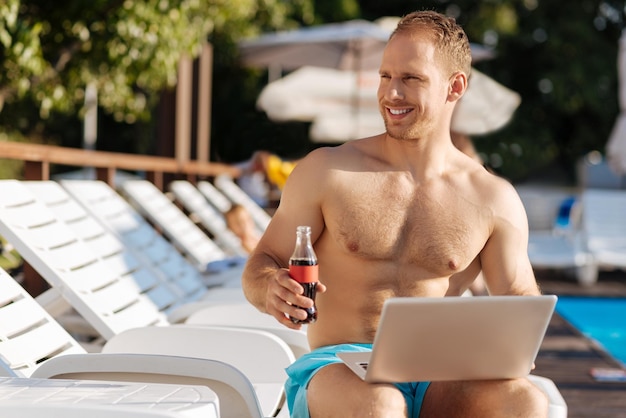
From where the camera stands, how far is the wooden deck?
16.0 feet

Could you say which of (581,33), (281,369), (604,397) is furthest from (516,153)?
(281,369)

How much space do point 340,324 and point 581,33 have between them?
21118 mm

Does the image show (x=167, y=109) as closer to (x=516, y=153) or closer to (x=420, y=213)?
(x=420, y=213)

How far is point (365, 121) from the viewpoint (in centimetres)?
1330

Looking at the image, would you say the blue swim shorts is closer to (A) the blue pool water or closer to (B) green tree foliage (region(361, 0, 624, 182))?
(A) the blue pool water

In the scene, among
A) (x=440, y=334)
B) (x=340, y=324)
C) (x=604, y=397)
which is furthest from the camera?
(x=604, y=397)

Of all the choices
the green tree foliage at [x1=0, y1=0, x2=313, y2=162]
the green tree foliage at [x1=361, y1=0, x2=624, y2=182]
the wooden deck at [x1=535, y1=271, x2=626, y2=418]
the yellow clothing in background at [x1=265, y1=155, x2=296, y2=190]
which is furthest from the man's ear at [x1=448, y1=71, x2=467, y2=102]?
the green tree foliage at [x1=361, y1=0, x2=624, y2=182]

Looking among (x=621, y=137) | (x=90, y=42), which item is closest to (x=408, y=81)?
(x=90, y=42)

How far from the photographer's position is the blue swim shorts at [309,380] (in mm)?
2424

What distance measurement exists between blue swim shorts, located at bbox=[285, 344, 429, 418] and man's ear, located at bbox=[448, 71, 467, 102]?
26.9 inches

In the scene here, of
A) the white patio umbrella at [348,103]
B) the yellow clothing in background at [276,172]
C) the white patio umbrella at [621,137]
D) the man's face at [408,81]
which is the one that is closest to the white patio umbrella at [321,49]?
the white patio umbrella at [348,103]

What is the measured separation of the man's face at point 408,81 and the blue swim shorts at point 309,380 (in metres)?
0.57

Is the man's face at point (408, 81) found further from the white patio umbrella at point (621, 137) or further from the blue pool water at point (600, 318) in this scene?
the white patio umbrella at point (621, 137)

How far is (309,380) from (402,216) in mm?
512
